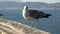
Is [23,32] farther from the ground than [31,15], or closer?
closer

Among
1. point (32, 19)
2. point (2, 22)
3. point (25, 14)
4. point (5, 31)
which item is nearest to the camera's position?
point (5, 31)

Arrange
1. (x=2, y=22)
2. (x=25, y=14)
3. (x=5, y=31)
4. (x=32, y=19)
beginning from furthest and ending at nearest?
(x=32, y=19)
(x=25, y=14)
(x=2, y=22)
(x=5, y=31)

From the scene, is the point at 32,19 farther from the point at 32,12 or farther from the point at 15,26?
the point at 15,26

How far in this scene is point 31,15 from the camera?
8.51 meters

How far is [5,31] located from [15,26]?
0.36 meters

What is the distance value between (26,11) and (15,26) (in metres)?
5.49

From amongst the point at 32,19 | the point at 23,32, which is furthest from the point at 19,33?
the point at 32,19

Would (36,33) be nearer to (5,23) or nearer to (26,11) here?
(5,23)

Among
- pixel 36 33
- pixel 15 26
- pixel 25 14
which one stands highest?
pixel 25 14

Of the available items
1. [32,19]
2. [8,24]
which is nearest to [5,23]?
[8,24]

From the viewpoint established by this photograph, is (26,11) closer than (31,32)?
No

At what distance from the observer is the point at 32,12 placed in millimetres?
8781

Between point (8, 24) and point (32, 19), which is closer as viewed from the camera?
point (8, 24)

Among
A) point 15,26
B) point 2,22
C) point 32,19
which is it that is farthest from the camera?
point 32,19
